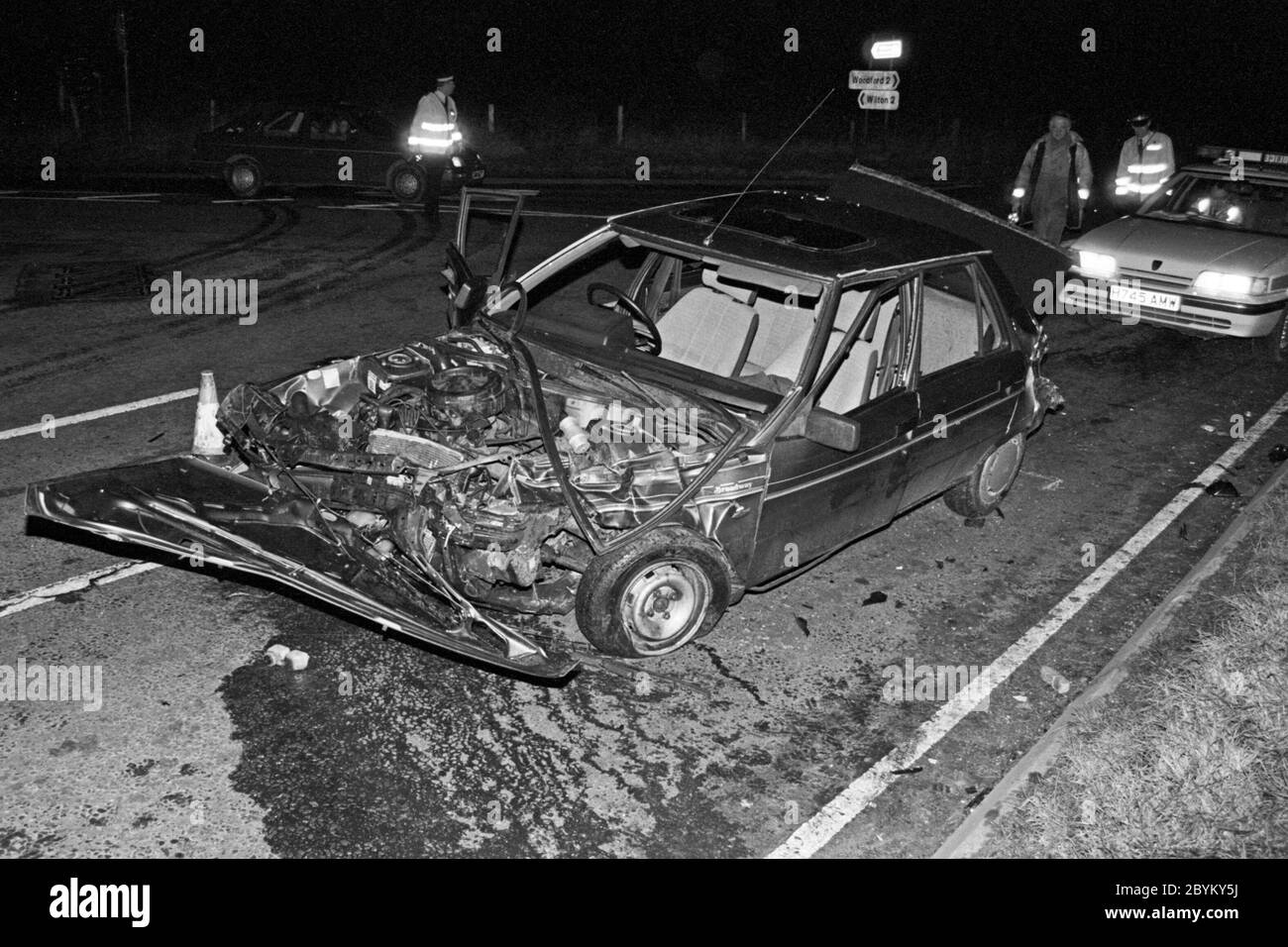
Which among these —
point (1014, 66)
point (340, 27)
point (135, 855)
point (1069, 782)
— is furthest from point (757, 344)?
point (1014, 66)

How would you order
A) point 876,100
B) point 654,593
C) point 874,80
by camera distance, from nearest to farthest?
1. point 654,593
2. point 874,80
3. point 876,100

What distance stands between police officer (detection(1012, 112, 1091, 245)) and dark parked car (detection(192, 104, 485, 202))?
304 inches

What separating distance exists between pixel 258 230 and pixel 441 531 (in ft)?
33.2

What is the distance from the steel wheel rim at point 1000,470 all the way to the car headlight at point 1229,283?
4.10 metres

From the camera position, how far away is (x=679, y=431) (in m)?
5.32

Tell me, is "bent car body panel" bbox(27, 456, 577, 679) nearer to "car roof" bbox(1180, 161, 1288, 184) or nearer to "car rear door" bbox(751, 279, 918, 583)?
"car rear door" bbox(751, 279, 918, 583)

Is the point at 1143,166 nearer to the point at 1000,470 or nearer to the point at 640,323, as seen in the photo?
the point at 1000,470

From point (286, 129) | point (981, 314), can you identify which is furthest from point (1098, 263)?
point (286, 129)

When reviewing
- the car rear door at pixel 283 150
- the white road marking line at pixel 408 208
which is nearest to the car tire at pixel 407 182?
the white road marking line at pixel 408 208

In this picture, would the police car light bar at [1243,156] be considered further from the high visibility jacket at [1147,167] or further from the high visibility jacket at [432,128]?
the high visibility jacket at [432,128]

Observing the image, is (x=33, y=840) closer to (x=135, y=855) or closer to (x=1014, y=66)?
(x=135, y=855)

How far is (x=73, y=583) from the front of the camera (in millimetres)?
5641

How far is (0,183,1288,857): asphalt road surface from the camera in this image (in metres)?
4.18

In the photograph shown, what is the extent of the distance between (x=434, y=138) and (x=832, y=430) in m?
11.2
